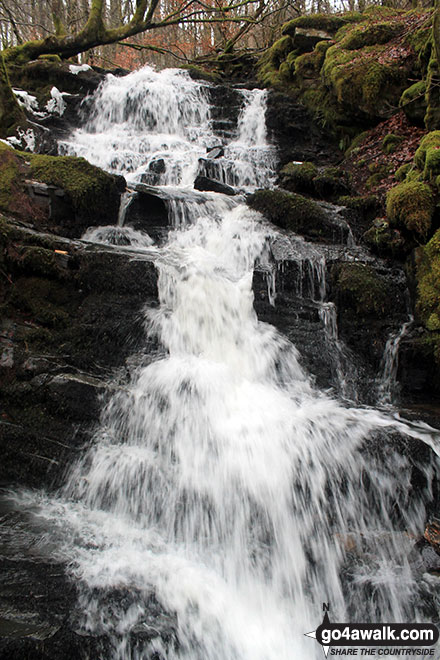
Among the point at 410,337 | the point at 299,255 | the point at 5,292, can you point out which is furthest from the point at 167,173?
the point at 410,337

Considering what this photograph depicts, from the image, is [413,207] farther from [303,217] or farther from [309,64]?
[309,64]

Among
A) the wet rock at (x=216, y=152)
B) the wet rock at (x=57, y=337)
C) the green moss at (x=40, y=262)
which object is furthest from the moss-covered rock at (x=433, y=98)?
the green moss at (x=40, y=262)

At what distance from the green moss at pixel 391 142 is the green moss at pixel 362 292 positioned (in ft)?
13.2

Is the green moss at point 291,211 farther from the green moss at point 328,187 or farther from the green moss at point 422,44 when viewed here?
the green moss at point 422,44

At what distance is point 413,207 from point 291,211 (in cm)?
198

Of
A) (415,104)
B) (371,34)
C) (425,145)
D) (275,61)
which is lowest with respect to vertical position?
(425,145)

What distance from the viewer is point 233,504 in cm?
356

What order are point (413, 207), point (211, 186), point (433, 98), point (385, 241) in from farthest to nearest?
point (211, 186) → point (433, 98) → point (385, 241) → point (413, 207)

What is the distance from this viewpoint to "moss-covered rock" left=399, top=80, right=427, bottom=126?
771 centimetres

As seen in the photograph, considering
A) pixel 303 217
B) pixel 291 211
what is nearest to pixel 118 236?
pixel 291 211

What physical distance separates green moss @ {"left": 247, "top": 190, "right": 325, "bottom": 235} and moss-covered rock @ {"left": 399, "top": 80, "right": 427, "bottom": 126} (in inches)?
120

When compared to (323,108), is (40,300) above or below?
below

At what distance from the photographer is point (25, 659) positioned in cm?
232

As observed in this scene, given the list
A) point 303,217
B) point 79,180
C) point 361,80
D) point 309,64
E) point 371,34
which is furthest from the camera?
point 309,64
